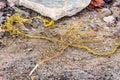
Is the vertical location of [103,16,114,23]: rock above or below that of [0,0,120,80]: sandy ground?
above

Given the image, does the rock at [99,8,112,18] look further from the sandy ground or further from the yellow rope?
the yellow rope

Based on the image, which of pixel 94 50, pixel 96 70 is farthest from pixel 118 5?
pixel 96 70

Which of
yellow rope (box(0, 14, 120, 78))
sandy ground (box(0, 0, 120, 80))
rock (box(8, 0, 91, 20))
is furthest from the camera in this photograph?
rock (box(8, 0, 91, 20))

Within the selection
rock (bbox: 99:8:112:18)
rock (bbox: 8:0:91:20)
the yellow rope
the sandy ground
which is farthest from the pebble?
the yellow rope

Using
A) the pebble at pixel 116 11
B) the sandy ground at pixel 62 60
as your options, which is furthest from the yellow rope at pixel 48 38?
the pebble at pixel 116 11

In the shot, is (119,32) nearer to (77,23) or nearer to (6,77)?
(77,23)

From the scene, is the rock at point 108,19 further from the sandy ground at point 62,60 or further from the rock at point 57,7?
the rock at point 57,7
